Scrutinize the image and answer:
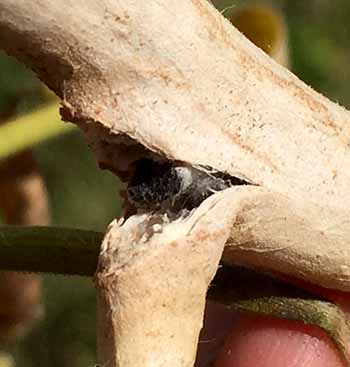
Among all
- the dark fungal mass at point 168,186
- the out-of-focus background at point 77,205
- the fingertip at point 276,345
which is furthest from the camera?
the out-of-focus background at point 77,205

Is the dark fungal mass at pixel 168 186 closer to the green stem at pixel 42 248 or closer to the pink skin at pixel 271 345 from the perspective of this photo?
the green stem at pixel 42 248

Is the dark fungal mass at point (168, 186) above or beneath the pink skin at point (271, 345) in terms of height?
above

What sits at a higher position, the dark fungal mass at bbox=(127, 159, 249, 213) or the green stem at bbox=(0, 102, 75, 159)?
the green stem at bbox=(0, 102, 75, 159)

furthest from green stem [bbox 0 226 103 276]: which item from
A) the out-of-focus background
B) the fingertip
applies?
the out-of-focus background

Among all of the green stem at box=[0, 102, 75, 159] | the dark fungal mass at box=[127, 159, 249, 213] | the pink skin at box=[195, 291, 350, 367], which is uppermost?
the green stem at box=[0, 102, 75, 159]

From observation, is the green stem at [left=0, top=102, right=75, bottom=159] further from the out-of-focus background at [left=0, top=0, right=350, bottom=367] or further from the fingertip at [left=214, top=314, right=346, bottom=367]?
the out-of-focus background at [left=0, top=0, right=350, bottom=367]

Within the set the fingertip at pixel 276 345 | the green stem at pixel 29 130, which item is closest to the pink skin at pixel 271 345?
the fingertip at pixel 276 345
